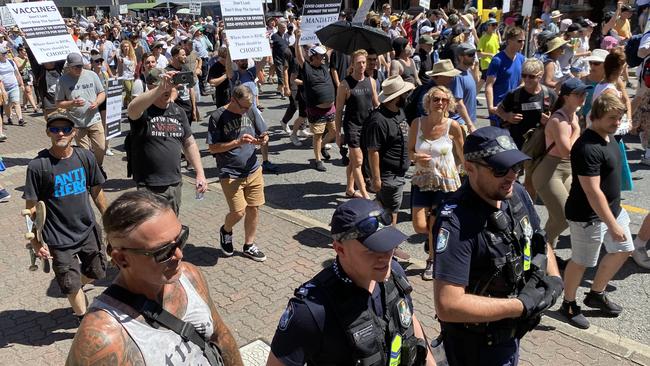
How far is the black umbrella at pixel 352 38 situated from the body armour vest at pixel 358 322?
675 centimetres

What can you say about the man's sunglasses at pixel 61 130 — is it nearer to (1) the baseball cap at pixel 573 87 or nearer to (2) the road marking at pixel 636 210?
(1) the baseball cap at pixel 573 87

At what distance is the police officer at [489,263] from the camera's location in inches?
107

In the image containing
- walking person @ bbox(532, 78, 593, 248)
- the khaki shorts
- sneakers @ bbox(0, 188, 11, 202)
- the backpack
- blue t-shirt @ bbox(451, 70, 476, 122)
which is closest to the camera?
walking person @ bbox(532, 78, 593, 248)

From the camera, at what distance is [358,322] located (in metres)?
2.31

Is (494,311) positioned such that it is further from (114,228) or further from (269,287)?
(269,287)

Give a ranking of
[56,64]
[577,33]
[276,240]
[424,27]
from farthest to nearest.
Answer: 1. [424,27]
2. [577,33]
3. [56,64]
4. [276,240]

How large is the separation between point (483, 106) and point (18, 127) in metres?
11.0

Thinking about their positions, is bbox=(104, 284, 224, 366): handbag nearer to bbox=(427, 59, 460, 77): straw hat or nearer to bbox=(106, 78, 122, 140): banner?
bbox=(427, 59, 460, 77): straw hat

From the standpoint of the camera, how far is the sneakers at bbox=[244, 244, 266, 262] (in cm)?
607

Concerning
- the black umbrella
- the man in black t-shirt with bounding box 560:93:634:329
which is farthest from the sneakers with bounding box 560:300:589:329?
the black umbrella

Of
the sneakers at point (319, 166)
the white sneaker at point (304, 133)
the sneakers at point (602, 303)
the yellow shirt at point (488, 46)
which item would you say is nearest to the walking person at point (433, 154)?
the sneakers at point (602, 303)

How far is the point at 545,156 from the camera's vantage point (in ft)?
18.4

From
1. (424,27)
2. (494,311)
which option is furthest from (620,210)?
(424,27)

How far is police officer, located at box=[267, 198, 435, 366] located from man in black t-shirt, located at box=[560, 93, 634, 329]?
2.54 m
